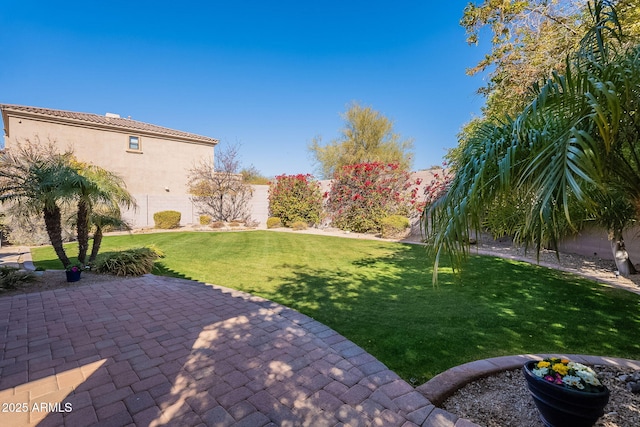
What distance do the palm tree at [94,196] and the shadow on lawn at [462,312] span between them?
4.86 metres

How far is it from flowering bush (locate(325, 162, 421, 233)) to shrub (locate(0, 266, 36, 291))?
12.7 m

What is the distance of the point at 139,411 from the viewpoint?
8.23 ft

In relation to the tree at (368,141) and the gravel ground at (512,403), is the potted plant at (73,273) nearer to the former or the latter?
the gravel ground at (512,403)

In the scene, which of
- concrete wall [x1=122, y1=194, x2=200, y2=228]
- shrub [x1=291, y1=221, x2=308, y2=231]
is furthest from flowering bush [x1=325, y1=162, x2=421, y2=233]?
concrete wall [x1=122, y1=194, x2=200, y2=228]

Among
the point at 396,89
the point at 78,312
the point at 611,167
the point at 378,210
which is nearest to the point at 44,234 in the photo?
the point at 78,312

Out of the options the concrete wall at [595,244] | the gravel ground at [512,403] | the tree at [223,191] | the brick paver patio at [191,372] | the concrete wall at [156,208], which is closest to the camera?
the gravel ground at [512,403]

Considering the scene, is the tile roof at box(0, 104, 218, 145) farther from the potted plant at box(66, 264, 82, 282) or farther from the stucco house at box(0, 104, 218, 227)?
the potted plant at box(66, 264, 82, 282)

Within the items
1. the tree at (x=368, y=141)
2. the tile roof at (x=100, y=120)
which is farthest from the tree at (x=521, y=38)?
the tree at (x=368, y=141)

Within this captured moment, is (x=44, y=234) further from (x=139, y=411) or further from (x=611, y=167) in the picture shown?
(x=611, y=167)

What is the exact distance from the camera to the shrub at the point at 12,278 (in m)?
6.00

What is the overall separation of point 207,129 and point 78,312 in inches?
884

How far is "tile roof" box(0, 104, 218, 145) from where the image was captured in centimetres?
1659

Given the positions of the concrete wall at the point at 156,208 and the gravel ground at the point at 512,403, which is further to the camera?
the concrete wall at the point at 156,208

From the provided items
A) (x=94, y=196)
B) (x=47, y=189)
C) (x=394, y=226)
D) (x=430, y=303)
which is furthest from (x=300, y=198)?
(x=430, y=303)
